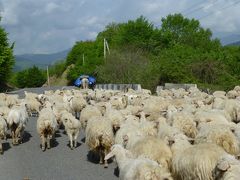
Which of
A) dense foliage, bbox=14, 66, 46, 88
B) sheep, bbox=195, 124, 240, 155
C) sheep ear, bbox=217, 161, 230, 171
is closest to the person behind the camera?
sheep ear, bbox=217, 161, 230, 171

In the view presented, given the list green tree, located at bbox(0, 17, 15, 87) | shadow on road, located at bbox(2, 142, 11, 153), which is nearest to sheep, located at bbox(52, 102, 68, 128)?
shadow on road, located at bbox(2, 142, 11, 153)

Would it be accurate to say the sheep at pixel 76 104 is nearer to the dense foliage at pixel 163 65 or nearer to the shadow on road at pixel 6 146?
the shadow on road at pixel 6 146

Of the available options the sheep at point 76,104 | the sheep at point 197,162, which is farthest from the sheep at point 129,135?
the sheep at point 76,104

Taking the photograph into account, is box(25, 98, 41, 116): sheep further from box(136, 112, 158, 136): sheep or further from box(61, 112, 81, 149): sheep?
box(136, 112, 158, 136): sheep

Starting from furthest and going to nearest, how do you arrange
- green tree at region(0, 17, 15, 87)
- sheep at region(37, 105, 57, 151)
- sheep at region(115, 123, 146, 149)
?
green tree at region(0, 17, 15, 87), sheep at region(37, 105, 57, 151), sheep at region(115, 123, 146, 149)

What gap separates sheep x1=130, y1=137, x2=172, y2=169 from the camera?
32.0ft

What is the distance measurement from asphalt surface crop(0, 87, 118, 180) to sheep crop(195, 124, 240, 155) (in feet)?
8.53

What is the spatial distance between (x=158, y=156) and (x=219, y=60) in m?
35.1

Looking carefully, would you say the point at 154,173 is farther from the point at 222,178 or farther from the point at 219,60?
the point at 219,60

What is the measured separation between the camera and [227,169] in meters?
7.68

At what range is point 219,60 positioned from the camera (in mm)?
43656

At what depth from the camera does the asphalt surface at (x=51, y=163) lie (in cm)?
1237

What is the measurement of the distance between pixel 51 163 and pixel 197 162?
6.43 m

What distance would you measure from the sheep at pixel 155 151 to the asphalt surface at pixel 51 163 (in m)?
2.01
